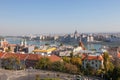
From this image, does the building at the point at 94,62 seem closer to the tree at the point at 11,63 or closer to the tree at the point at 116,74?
the tree at the point at 116,74

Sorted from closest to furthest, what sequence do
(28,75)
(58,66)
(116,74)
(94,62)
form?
(116,74) → (28,75) → (58,66) → (94,62)

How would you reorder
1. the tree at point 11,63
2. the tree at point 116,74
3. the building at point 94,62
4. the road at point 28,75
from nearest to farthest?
Answer: the tree at point 116,74 < the road at point 28,75 < the building at point 94,62 < the tree at point 11,63

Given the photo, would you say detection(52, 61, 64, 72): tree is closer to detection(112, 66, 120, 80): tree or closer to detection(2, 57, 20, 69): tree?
detection(2, 57, 20, 69): tree

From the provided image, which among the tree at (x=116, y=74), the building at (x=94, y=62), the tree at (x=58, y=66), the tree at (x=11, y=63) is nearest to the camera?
the tree at (x=116, y=74)

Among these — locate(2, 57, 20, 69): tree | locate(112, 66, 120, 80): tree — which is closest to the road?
locate(2, 57, 20, 69): tree

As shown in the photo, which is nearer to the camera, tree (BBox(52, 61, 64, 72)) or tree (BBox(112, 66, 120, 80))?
tree (BBox(112, 66, 120, 80))

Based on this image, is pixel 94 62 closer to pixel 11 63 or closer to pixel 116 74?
pixel 116 74

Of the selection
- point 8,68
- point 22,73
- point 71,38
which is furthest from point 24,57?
point 71,38

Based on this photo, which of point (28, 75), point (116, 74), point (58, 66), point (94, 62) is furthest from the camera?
point (94, 62)

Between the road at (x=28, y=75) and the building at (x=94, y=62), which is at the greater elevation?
the building at (x=94, y=62)

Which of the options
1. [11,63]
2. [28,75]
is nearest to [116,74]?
[28,75]

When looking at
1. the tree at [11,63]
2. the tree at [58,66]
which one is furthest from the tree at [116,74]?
the tree at [11,63]

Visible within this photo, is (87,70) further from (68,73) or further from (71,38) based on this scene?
(71,38)

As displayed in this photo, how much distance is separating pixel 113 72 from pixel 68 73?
365cm
